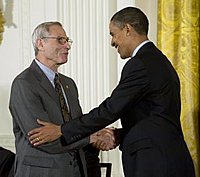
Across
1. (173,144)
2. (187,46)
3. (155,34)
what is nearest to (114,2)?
(155,34)

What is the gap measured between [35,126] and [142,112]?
0.53m

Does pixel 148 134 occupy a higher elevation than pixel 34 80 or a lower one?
lower

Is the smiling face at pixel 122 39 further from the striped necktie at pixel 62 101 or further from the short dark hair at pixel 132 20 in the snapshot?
the striped necktie at pixel 62 101

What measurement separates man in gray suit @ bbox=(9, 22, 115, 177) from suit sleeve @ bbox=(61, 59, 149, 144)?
8 cm

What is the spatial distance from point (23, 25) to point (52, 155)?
209cm

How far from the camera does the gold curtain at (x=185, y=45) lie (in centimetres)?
372

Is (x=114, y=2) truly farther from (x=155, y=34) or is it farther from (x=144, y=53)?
(x=144, y=53)

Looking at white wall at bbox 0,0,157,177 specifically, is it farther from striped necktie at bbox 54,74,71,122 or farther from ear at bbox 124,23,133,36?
ear at bbox 124,23,133,36

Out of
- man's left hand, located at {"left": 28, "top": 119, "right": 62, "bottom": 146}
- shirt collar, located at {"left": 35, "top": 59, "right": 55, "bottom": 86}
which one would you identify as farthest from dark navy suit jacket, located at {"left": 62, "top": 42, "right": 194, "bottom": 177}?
shirt collar, located at {"left": 35, "top": 59, "right": 55, "bottom": 86}

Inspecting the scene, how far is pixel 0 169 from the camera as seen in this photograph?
3.13 m

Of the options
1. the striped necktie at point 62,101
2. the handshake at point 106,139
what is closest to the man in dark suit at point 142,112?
the striped necktie at point 62,101

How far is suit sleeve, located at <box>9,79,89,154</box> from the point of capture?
2.60 m

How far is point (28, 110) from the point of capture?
2.60 meters

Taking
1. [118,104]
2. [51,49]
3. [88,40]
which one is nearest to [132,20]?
[118,104]
